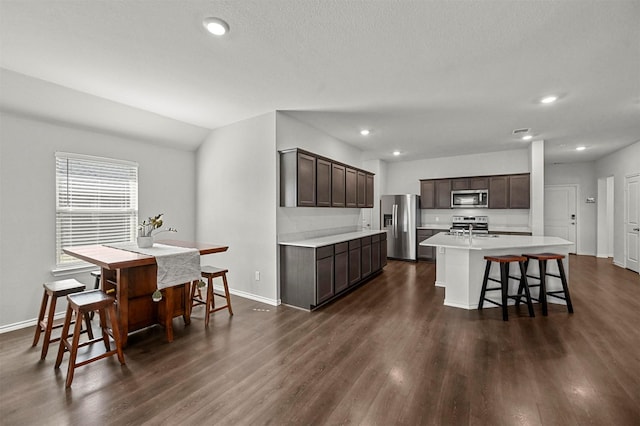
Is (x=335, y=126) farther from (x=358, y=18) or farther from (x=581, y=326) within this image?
(x=581, y=326)

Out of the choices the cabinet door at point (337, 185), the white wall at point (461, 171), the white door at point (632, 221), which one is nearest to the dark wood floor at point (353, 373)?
the cabinet door at point (337, 185)

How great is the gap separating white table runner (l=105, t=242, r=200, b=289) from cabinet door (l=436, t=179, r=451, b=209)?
6.11 meters

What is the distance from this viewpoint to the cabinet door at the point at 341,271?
4223 millimetres

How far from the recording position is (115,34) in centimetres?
225

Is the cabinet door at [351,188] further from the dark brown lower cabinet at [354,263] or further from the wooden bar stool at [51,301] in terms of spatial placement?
the wooden bar stool at [51,301]

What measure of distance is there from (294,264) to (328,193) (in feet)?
4.20

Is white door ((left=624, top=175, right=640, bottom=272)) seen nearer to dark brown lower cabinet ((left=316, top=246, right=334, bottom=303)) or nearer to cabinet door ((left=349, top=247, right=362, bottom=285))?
cabinet door ((left=349, top=247, right=362, bottom=285))

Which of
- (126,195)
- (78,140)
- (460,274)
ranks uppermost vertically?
(78,140)

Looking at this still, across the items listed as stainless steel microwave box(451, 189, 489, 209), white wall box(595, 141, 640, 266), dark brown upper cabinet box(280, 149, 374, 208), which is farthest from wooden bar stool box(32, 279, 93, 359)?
white wall box(595, 141, 640, 266)

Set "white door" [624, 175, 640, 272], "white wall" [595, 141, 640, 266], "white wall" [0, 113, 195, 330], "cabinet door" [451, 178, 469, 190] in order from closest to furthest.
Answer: "white wall" [0, 113, 195, 330]
"white door" [624, 175, 640, 272]
"white wall" [595, 141, 640, 266]
"cabinet door" [451, 178, 469, 190]

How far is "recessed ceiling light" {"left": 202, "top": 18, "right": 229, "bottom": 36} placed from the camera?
210 cm

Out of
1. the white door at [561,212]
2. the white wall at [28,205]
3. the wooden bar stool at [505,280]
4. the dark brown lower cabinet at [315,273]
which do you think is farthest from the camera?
the white door at [561,212]

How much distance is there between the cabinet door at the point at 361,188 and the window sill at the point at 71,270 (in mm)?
4313

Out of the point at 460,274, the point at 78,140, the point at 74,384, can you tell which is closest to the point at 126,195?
the point at 78,140
